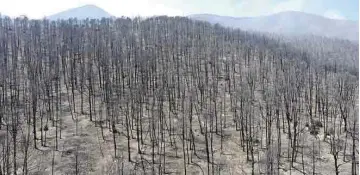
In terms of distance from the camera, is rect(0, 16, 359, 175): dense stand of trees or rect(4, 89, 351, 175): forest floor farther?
rect(0, 16, 359, 175): dense stand of trees

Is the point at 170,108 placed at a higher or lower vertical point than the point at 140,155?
higher

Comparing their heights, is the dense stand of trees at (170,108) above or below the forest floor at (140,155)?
above

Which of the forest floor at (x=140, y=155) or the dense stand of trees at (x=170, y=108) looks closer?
the forest floor at (x=140, y=155)

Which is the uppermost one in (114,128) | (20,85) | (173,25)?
(173,25)

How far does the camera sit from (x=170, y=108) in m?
70.8

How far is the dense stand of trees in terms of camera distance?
179ft

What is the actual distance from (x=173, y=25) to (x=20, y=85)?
92.9 metres

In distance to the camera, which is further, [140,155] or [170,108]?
[170,108]

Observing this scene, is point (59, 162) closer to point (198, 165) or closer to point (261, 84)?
point (198, 165)

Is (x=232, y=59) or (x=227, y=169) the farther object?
(x=232, y=59)

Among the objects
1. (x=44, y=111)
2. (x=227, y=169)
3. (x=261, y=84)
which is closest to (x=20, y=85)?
(x=44, y=111)

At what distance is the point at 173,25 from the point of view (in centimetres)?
16238

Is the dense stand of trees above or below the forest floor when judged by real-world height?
above

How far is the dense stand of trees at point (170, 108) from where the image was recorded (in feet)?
179
